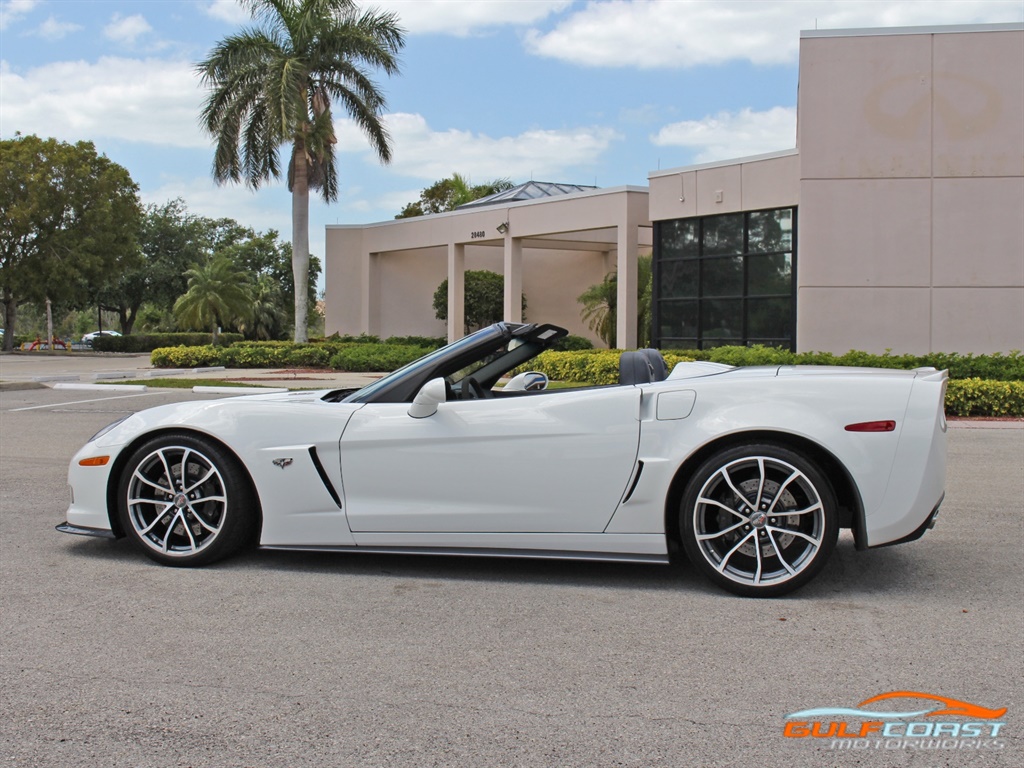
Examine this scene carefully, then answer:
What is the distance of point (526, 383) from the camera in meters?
5.82

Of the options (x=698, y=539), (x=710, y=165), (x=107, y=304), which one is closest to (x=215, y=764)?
(x=698, y=539)

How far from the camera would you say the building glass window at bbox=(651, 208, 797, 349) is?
70.8 feet

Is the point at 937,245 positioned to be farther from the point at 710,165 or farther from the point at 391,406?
the point at 391,406

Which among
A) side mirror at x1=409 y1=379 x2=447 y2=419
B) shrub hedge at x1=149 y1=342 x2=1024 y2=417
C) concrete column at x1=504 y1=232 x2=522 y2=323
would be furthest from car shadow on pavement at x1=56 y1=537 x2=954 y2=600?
concrete column at x1=504 y1=232 x2=522 y2=323

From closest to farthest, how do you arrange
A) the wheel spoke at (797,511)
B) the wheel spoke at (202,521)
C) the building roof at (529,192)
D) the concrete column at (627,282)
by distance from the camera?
the wheel spoke at (797,511) < the wheel spoke at (202,521) < the concrete column at (627,282) < the building roof at (529,192)

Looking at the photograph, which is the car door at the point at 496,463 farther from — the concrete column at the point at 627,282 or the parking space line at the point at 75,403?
the concrete column at the point at 627,282

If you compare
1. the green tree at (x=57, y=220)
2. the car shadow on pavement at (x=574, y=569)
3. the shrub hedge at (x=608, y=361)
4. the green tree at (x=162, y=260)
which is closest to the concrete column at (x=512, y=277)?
the shrub hedge at (x=608, y=361)

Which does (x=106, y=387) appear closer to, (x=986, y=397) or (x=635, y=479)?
(x=986, y=397)

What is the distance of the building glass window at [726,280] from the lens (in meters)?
21.6

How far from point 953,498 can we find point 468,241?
27.3 metres

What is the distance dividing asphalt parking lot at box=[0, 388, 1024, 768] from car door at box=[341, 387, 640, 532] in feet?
1.17

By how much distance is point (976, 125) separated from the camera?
59.6ft

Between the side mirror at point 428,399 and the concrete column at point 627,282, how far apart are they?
73.7ft

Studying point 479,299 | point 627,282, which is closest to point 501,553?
point 627,282
